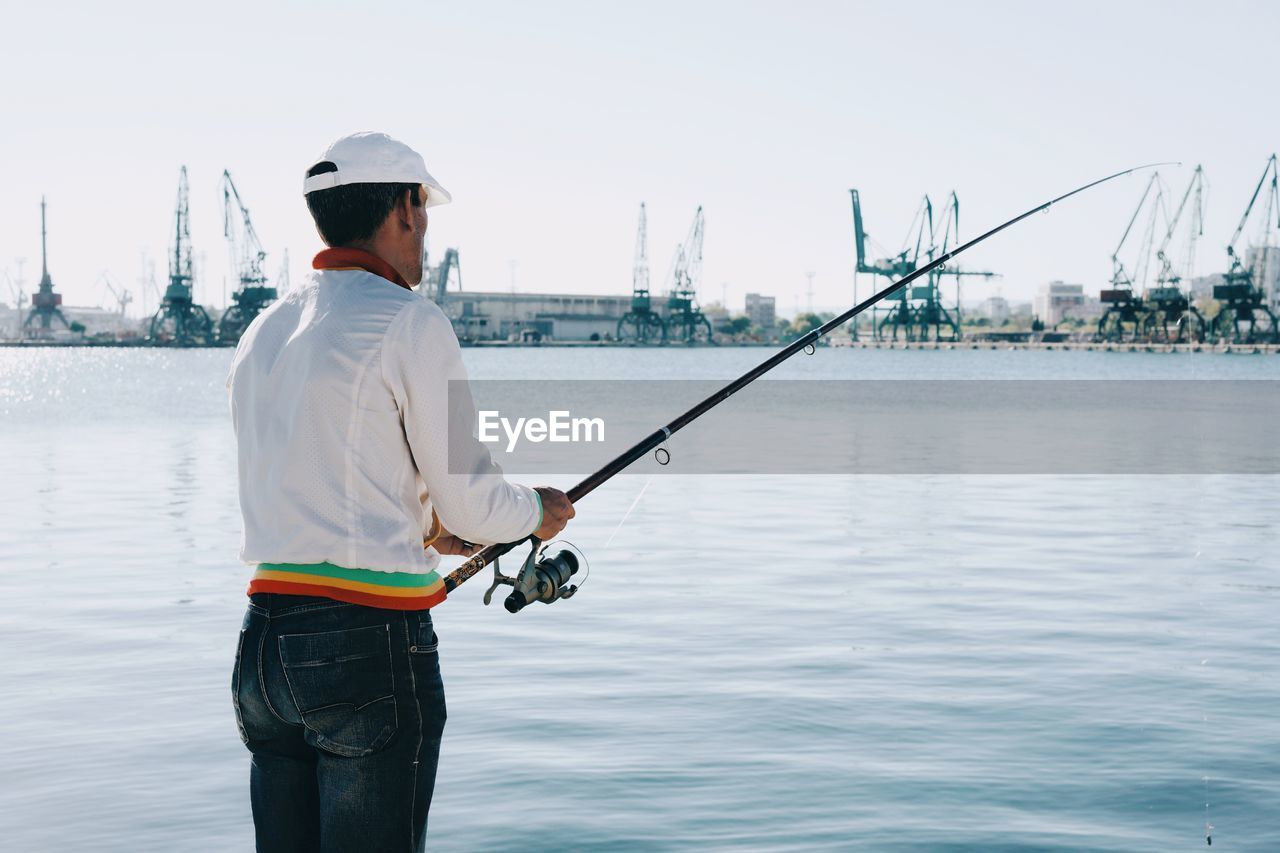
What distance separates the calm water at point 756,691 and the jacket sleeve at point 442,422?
294cm

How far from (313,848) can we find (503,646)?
609 centimetres

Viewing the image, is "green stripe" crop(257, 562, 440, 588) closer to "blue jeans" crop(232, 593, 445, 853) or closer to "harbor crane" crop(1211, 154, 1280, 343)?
"blue jeans" crop(232, 593, 445, 853)

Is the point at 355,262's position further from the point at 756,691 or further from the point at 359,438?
the point at 756,691

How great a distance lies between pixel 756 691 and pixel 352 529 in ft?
17.2

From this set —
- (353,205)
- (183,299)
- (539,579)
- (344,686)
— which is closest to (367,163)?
(353,205)

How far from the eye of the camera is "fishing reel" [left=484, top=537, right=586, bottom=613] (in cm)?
347

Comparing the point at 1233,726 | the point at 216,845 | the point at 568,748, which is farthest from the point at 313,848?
the point at 1233,726

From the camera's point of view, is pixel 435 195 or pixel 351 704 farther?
pixel 435 195

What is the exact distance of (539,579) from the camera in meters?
3.52

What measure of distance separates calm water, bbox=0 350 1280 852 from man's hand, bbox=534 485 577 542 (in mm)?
2660

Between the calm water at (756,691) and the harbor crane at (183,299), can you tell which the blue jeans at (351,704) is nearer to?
the calm water at (756,691)

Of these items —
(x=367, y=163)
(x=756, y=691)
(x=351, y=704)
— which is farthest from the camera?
(x=756, y=691)

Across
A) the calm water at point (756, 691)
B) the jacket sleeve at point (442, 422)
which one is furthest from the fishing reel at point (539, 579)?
the calm water at point (756, 691)

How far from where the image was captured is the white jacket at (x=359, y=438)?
2.72 m
